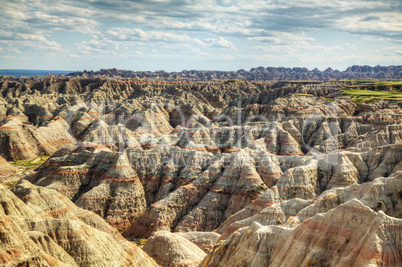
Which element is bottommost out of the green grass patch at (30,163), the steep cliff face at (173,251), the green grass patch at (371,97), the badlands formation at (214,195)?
the green grass patch at (30,163)

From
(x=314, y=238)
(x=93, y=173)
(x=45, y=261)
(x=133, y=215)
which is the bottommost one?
(x=133, y=215)

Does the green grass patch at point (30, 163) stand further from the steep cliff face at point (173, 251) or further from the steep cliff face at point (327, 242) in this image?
the steep cliff face at point (327, 242)

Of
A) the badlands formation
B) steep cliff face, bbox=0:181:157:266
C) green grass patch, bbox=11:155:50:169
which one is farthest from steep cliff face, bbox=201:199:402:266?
green grass patch, bbox=11:155:50:169

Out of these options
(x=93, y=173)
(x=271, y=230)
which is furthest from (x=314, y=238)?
(x=93, y=173)

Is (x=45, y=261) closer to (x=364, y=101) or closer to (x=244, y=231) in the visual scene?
(x=244, y=231)

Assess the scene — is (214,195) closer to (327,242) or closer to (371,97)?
(327,242)

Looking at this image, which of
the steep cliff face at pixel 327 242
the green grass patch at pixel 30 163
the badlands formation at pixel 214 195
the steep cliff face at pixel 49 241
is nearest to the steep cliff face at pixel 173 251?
the badlands formation at pixel 214 195
